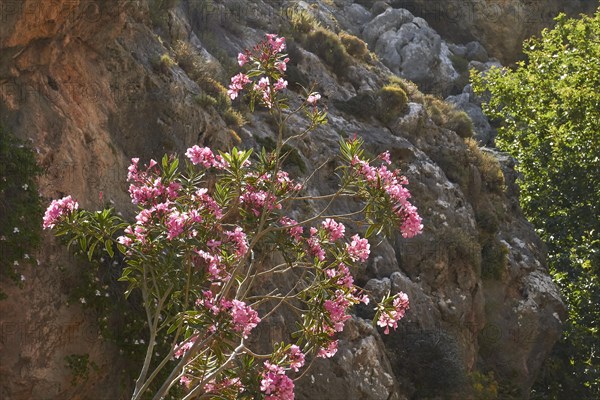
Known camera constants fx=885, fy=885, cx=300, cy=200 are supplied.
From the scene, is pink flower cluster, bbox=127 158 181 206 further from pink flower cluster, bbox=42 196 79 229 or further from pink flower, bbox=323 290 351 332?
pink flower, bbox=323 290 351 332

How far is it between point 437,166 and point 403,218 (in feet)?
35.0

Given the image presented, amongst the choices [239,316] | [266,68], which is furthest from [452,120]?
[239,316]

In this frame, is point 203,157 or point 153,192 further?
point 203,157

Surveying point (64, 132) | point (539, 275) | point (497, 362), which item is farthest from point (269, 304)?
point (539, 275)

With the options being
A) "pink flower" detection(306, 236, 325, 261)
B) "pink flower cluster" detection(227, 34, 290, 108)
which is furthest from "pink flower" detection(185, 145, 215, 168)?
"pink flower" detection(306, 236, 325, 261)

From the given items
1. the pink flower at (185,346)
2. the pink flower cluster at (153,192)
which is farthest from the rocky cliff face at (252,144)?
the pink flower cluster at (153,192)

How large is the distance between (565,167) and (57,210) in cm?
2035

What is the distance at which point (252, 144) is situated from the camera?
546 inches

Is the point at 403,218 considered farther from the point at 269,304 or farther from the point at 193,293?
the point at 269,304

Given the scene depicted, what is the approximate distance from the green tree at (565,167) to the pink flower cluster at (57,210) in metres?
14.7

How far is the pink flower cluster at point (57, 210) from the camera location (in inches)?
275

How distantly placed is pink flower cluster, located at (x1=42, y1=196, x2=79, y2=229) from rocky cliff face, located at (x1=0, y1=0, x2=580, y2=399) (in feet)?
7.67

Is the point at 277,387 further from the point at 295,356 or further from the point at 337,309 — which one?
the point at 337,309

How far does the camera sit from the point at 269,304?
1167 cm
